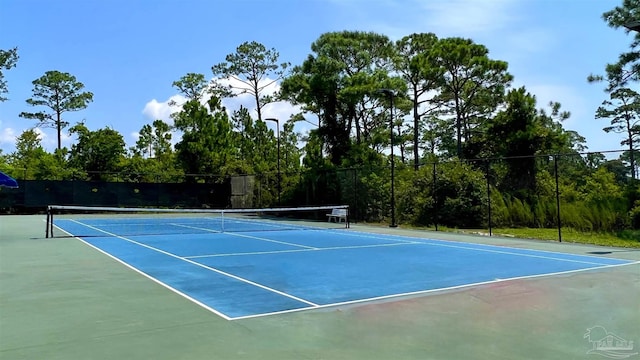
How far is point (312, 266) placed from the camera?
9773mm

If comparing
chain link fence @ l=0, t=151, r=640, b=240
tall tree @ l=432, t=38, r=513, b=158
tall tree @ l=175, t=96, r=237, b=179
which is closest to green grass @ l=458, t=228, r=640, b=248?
chain link fence @ l=0, t=151, r=640, b=240

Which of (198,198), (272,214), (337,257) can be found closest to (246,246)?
(337,257)

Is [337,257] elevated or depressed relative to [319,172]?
depressed

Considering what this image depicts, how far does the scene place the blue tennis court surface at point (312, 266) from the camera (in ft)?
22.7

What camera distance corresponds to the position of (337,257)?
→ 1113cm

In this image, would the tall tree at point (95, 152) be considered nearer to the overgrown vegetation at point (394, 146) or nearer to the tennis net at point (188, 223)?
the overgrown vegetation at point (394, 146)

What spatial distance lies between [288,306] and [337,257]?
4929 millimetres

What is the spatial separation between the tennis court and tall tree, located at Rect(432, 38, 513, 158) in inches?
797

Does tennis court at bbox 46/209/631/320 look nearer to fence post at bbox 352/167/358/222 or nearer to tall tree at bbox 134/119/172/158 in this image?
fence post at bbox 352/167/358/222

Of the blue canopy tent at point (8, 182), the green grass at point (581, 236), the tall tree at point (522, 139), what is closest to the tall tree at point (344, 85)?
the tall tree at point (522, 139)

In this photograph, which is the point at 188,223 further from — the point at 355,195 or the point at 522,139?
the point at 522,139

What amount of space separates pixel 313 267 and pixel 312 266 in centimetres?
14

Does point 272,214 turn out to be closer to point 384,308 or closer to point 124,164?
point 124,164

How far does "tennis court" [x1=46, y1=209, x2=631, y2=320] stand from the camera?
6875 millimetres
